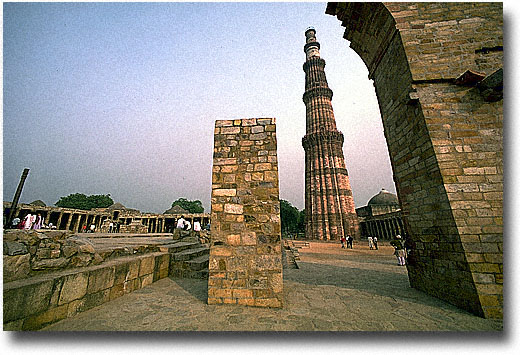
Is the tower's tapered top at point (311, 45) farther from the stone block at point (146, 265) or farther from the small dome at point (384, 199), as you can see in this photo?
the stone block at point (146, 265)

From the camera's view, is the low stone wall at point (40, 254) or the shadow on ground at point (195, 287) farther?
the shadow on ground at point (195, 287)

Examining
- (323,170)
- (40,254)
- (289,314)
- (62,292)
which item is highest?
(323,170)

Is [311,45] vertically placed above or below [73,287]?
above

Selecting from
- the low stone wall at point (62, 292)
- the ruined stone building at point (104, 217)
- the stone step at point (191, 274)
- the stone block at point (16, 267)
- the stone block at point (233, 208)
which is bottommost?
the stone step at point (191, 274)

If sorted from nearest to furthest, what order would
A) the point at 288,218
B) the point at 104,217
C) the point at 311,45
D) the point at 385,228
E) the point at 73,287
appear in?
1. the point at 73,287
2. the point at 385,228
3. the point at 104,217
4. the point at 311,45
5. the point at 288,218

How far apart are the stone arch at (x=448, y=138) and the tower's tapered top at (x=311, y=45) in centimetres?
3707

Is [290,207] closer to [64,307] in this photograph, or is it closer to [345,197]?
[345,197]

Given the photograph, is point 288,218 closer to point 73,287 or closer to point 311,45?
point 311,45

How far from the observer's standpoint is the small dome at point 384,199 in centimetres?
3388

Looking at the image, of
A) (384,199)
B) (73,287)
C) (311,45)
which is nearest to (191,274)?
(73,287)

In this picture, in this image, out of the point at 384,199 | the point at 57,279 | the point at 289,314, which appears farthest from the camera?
the point at 384,199

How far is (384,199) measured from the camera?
34.7 m

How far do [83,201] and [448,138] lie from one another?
6575 centimetres

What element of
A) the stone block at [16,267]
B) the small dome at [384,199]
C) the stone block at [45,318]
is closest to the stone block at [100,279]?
the stone block at [45,318]
